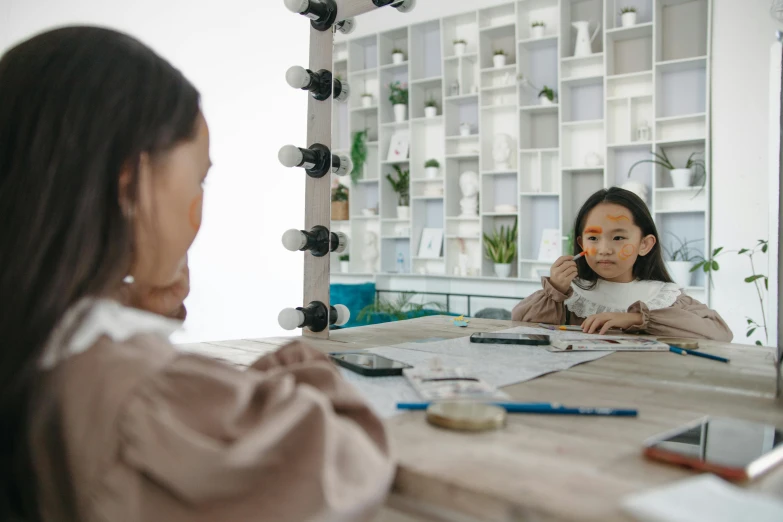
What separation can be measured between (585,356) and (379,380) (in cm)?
41

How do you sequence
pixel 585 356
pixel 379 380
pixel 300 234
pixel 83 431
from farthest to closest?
pixel 300 234 → pixel 585 356 → pixel 379 380 → pixel 83 431

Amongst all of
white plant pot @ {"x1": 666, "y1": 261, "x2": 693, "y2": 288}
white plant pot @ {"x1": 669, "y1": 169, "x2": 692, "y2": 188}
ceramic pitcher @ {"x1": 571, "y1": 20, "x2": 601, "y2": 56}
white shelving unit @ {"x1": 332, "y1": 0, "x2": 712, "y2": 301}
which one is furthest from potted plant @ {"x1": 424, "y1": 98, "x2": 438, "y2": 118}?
white plant pot @ {"x1": 666, "y1": 261, "x2": 693, "y2": 288}

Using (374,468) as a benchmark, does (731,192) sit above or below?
above

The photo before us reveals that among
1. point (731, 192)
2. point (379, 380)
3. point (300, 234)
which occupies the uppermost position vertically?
point (731, 192)

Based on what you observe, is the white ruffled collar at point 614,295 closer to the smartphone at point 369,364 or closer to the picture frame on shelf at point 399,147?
the smartphone at point 369,364

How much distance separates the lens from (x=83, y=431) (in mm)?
468

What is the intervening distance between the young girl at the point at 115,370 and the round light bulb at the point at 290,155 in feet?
2.42

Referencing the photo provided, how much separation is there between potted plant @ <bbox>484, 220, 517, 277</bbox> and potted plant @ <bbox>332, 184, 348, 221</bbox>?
5.09 ft

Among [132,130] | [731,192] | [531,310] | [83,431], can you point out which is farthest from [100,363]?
[731,192]

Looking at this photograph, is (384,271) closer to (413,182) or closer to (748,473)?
(413,182)

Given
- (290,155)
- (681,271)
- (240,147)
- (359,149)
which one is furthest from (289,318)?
(359,149)

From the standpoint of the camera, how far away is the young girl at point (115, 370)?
47 cm

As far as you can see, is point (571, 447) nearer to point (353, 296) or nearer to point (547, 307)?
point (547, 307)

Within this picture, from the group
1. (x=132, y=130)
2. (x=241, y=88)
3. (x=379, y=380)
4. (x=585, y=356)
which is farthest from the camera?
(x=241, y=88)
